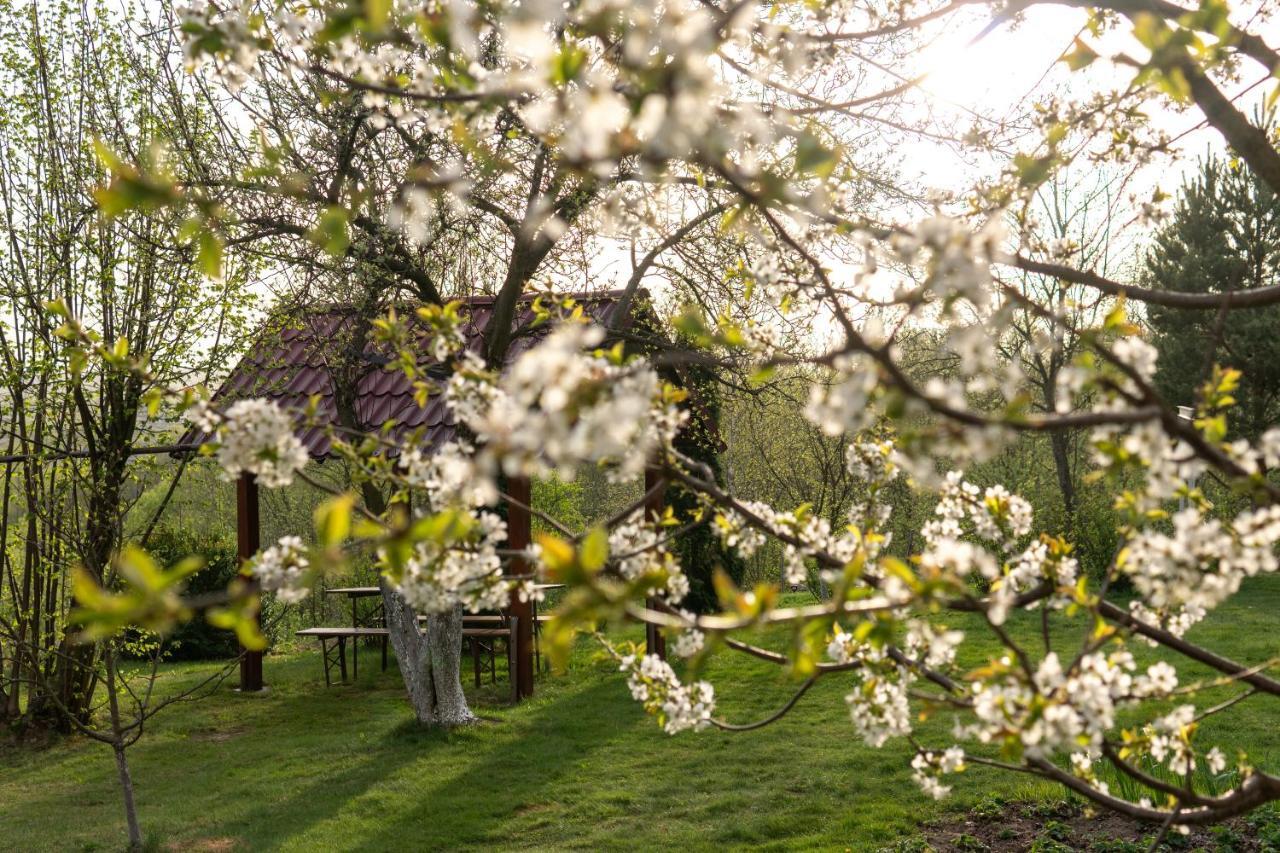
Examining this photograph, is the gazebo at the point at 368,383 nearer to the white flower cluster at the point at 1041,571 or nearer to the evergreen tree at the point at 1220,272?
the white flower cluster at the point at 1041,571

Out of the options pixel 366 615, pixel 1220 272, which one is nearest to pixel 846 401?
pixel 366 615

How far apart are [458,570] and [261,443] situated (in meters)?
0.40

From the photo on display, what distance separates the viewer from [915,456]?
124cm

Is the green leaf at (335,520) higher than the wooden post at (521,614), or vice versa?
the green leaf at (335,520)

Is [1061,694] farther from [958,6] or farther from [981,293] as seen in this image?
[958,6]

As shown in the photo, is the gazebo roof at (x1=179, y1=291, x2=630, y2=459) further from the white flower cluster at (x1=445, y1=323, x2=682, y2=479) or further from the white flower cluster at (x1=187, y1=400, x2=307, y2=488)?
the white flower cluster at (x1=445, y1=323, x2=682, y2=479)

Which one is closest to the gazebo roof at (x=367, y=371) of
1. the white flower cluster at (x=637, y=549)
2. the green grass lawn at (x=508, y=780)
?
the green grass lawn at (x=508, y=780)

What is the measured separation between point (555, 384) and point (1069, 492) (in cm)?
1627

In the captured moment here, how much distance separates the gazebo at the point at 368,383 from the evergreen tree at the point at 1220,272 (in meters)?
10.6

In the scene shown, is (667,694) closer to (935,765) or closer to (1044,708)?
(935,765)

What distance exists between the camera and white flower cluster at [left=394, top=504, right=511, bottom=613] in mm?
1839

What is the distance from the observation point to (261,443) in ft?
5.79

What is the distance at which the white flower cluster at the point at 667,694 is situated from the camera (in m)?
2.49

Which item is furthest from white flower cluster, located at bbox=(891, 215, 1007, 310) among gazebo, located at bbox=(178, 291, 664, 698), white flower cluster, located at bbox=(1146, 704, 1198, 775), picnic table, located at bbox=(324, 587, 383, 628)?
picnic table, located at bbox=(324, 587, 383, 628)
